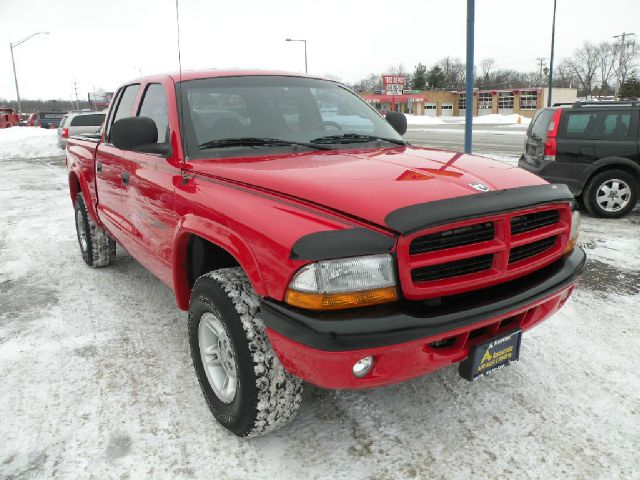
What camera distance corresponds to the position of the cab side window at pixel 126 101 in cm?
407

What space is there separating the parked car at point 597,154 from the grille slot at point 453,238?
5.75 meters

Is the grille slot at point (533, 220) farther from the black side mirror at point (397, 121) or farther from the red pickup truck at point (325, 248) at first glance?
the black side mirror at point (397, 121)

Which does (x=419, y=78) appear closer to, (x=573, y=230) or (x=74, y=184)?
(x=74, y=184)

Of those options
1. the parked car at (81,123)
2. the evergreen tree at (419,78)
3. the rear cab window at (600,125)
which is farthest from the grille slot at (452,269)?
the evergreen tree at (419,78)

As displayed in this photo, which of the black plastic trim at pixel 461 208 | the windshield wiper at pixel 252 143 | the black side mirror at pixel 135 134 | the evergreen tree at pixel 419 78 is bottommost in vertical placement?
the black plastic trim at pixel 461 208

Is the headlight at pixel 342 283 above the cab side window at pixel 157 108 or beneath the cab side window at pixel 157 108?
beneath

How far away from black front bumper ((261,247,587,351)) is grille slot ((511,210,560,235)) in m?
0.31

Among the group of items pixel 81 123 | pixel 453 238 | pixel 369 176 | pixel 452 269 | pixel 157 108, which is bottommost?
pixel 452 269

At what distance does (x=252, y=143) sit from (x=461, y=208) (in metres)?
1.43

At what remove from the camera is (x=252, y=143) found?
3.07 metres

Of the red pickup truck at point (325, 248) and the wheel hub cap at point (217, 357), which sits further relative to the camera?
the wheel hub cap at point (217, 357)

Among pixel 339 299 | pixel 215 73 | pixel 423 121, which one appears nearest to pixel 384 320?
pixel 339 299

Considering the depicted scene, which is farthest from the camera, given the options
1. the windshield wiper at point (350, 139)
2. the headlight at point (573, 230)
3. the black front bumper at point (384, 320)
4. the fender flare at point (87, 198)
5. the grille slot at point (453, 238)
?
the fender flare at point (87, 198)

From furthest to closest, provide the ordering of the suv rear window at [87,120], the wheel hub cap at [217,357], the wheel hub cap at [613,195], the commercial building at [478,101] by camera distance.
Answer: the commercial building at [478,101], the suv rear window at [87,120], the wheel hub cap at [613,195], the wheel hub cap at [217,357]
